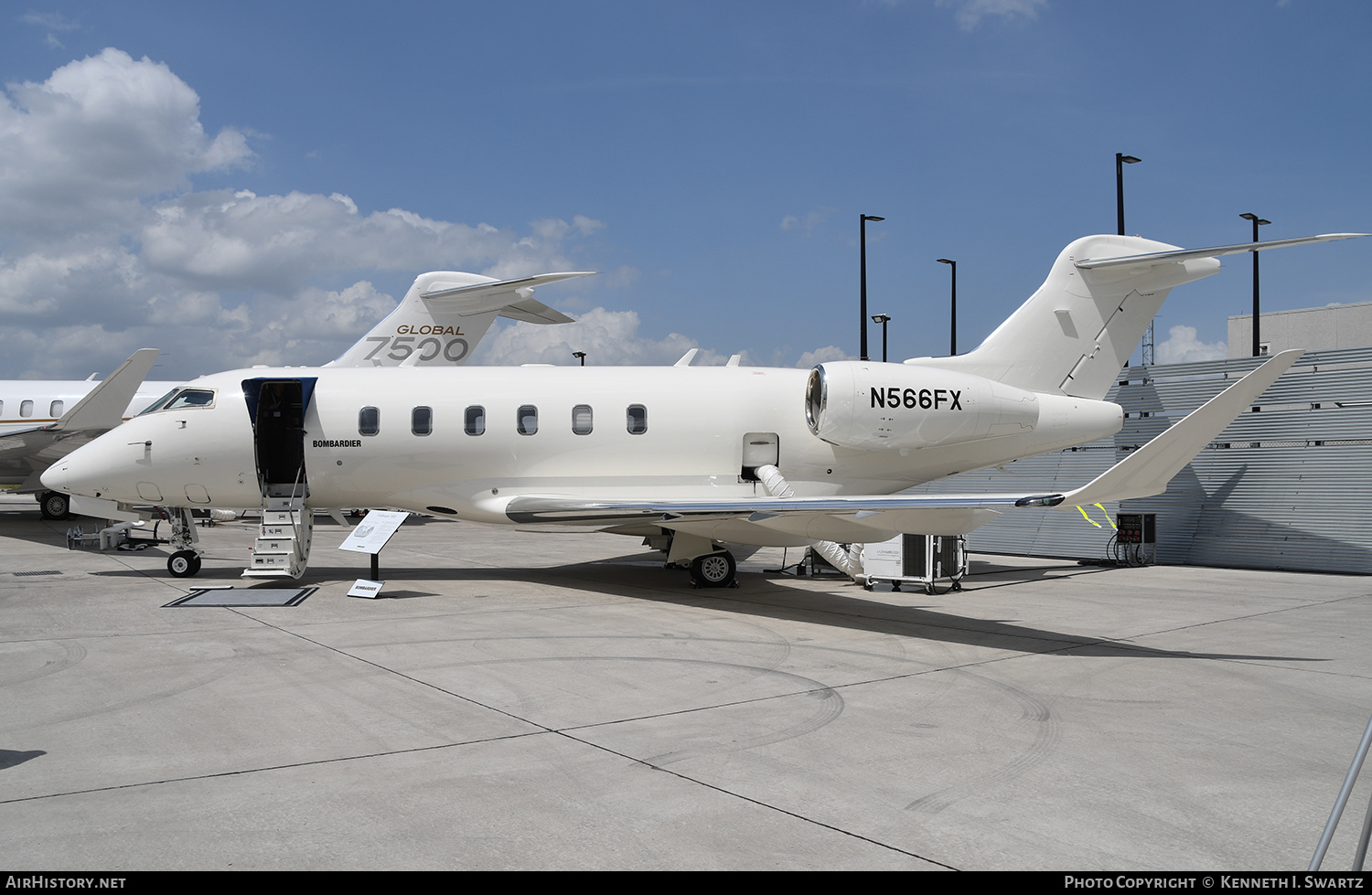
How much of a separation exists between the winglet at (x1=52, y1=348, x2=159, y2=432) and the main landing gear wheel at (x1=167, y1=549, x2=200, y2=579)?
8008mm

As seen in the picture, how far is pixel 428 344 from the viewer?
70.2ft

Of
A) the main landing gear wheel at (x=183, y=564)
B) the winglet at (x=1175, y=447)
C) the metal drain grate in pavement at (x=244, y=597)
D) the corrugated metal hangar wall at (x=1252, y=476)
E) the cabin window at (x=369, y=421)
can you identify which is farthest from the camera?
the corrugated metal hangar wall at (x=1252, y=476)

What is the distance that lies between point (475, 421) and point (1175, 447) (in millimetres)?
9662

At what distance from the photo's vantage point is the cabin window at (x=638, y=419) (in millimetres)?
14039

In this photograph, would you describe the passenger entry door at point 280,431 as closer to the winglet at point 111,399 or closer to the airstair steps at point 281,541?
the airstair steps at point 281,541

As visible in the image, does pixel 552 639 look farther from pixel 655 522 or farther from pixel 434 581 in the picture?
pixel 434 581

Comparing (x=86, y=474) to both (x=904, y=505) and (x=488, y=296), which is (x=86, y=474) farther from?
(x=904, y=505)

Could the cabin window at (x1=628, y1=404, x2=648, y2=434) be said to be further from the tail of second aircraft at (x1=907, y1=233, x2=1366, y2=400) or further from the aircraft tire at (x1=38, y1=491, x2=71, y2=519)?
the aircraft tire at (x1=38, y1=491, x2=71, y2=519)

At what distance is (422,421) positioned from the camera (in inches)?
551

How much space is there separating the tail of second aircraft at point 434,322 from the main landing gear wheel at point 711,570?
364 inches

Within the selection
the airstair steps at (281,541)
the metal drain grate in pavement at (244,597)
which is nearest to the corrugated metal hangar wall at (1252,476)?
the airstair steps at (281,541)
